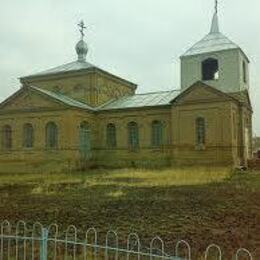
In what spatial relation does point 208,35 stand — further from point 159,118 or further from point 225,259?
point 225,259

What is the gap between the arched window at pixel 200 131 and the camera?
104ft

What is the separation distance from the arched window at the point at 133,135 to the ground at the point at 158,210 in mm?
14616

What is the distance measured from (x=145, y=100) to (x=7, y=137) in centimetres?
1127

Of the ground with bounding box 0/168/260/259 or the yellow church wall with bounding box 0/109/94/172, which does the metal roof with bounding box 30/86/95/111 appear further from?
the ground with bounding box 0/168/260/259

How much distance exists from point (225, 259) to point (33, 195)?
10.7 meters

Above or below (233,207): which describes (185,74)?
above

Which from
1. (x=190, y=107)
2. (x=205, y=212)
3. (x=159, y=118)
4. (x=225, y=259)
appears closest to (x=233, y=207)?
(x=205, y=212)

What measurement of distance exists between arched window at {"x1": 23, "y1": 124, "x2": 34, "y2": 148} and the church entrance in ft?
12.8

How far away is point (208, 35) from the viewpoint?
117 feet

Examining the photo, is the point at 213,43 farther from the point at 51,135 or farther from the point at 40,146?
the point at 40,146

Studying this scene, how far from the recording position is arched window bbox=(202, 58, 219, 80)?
111 feet

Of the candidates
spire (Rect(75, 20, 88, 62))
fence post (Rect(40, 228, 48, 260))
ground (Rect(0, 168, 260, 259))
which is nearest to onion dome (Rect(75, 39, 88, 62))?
Result: spire (Rect(75, 20, 88, 62))

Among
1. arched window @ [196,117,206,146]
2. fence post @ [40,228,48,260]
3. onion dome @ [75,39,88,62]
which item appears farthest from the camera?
onion dome @ [75,39,88,62]

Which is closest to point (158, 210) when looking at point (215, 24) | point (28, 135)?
point (28, 135)
